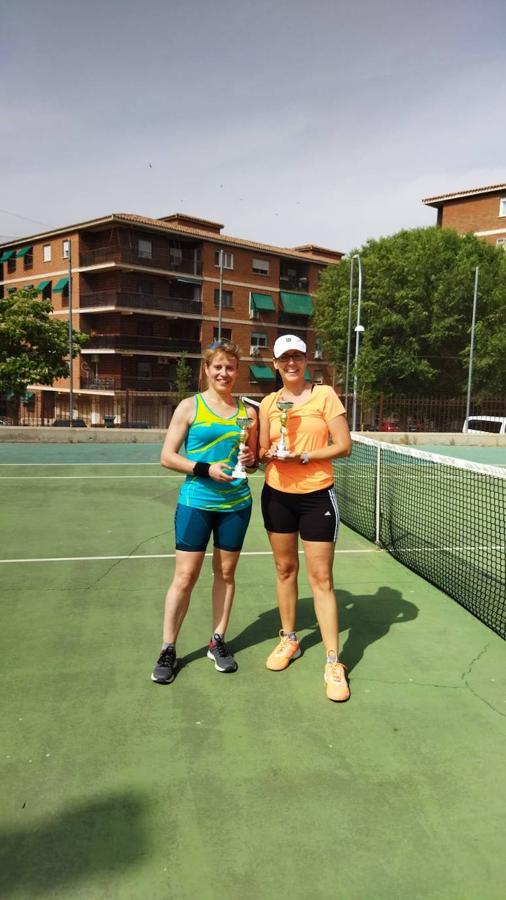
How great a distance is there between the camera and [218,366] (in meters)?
3.72

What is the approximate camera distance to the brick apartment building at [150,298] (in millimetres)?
41281

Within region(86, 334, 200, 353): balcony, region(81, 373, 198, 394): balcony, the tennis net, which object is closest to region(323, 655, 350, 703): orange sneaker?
the tennis net

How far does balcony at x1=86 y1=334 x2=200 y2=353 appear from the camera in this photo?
136 ft

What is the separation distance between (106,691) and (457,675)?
85.4 inches

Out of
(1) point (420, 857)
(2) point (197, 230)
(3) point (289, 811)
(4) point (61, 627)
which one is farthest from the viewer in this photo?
(2) point (197, 230)

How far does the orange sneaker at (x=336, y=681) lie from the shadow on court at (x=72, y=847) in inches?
52.2

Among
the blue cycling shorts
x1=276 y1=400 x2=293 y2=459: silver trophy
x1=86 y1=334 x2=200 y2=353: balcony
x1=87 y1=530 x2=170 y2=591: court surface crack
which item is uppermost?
x1=86 y1=334 x2=200 y2=353: balcony

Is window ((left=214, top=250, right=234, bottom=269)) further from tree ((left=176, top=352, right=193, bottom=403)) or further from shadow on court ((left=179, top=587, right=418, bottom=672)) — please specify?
shadow on court ((left=179, top=587, right=418, bottom=672))

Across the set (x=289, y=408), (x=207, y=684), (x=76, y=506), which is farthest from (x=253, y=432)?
(x=76, y=506)

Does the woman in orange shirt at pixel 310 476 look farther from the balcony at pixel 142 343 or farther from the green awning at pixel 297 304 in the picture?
the green awning at pixel 297 304

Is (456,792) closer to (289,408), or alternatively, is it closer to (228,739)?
(228,739)

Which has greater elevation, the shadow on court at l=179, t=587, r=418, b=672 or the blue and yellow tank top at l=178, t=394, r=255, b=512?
the blue and yellow tank top at l=178, t=394, r=255, b=512

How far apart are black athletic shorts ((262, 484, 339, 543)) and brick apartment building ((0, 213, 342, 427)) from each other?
109 feet

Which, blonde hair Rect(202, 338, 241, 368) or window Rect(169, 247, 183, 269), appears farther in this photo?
window Rect(169, 247, 183, 269)
